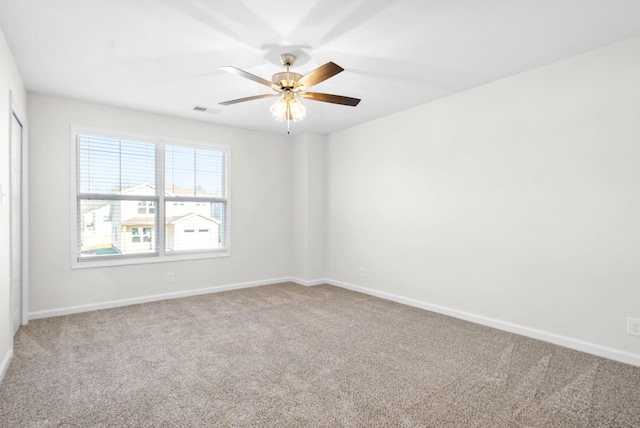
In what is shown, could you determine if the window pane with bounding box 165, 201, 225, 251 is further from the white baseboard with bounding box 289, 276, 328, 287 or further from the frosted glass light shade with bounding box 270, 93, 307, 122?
the frosted glass light shade with bounding box 270, 93, 307, 122

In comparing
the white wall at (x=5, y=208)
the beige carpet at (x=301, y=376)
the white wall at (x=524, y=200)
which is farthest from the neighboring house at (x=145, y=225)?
the white wall at (x=524, y=200)

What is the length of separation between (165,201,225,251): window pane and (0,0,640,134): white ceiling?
65.9 inches

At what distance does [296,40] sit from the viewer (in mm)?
2645

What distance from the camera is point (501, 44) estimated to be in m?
2.71

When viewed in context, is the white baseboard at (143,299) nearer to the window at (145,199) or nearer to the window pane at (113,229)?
the window at (145,199)

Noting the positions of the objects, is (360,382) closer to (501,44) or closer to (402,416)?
(402,416)

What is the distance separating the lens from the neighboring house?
4203 mm

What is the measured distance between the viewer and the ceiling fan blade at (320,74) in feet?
7.60

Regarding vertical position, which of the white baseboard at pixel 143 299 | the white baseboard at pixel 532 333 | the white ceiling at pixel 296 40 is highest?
the white ceiling at pixel 296 40

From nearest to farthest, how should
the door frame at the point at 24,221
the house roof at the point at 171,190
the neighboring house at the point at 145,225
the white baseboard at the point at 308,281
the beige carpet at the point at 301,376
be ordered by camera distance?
the beige carpet at the point at 301,376, the door frame at the point at 24,221, the neighboring house at the point at 145,225, the house roof at the point at 171,190, the white baseboard at the point at 308,281

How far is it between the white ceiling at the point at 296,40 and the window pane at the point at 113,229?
1327 millimetres

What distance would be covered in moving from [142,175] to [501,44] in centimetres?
421

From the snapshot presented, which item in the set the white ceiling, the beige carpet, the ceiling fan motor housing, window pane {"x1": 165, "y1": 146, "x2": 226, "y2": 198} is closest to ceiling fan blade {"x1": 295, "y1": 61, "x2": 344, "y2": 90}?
the ceiling fan motor housing

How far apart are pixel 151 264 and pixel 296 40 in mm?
3432
